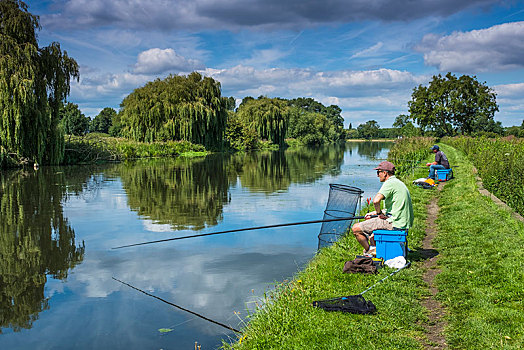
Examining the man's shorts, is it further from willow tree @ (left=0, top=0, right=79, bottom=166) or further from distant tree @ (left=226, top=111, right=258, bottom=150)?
distant tree @ (left=226, top=111, right=258, bottom=150)

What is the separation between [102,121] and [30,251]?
106837mm

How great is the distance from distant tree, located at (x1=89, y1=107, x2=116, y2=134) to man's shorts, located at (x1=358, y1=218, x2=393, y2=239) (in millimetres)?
108674

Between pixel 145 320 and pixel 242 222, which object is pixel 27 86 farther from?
pixel 145 320

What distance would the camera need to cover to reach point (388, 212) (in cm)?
706

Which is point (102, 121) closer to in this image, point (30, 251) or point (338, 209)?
point (30, 251)

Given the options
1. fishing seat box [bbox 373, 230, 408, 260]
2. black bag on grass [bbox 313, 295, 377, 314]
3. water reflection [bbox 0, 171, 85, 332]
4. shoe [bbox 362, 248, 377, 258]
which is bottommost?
water reflection [bbox 0, 171, 85, 332]

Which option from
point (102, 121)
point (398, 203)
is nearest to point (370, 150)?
point (398, 203)

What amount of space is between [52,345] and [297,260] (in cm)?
476

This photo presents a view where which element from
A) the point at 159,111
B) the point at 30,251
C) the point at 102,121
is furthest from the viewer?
the point at 102,121

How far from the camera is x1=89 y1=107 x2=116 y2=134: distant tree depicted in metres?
107

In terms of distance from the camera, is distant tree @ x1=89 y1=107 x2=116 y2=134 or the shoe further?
distant tree @ x1=89 y1=107 x2=116 y2=134

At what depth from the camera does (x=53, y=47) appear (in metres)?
29.4

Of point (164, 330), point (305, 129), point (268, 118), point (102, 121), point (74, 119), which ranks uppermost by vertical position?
point (102, 121)

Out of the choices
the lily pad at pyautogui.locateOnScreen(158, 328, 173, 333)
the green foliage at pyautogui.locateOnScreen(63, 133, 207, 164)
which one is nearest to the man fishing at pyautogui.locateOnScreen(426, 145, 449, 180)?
the lily pad at pyautogui.locateOnScreen(158, 328, 173, 333)
